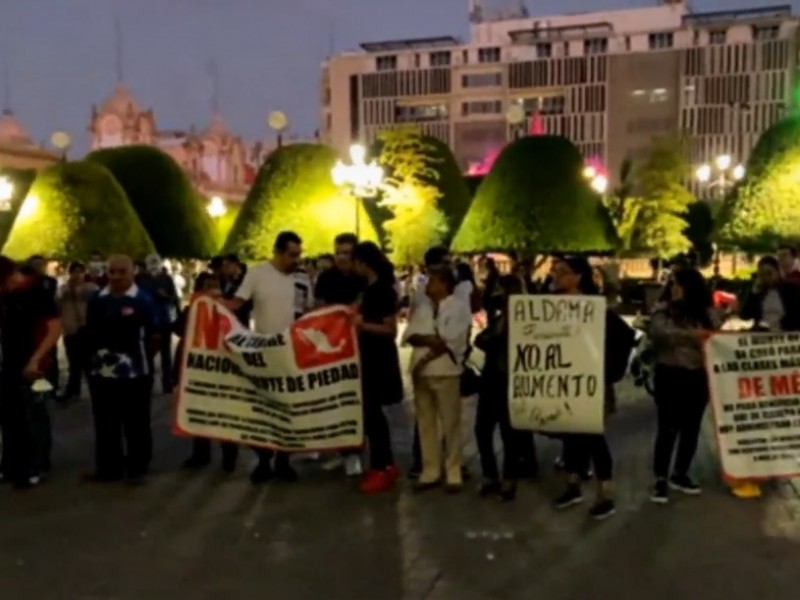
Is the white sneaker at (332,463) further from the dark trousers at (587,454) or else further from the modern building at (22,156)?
the modern building at (22,156)

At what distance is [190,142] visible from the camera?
96250 millimetres

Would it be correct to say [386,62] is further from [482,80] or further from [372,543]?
[372,543]

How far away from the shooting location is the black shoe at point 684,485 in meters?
7.56

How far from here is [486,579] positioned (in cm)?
567

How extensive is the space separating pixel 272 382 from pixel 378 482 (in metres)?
1.07

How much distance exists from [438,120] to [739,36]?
28069mm

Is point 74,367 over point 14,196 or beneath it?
beneath

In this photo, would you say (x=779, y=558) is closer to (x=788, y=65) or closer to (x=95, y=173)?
(x=95, y=173)

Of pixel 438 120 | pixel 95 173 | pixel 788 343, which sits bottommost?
pixel 788 343

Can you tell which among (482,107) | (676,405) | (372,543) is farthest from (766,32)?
(372,543)

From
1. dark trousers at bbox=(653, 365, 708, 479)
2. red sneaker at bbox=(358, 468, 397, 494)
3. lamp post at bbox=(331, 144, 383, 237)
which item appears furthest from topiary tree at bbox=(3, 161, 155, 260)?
dark trousers at bbox=(653, 365, 708, 479)

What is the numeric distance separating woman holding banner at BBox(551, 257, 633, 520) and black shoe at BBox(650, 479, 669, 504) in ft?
1.29

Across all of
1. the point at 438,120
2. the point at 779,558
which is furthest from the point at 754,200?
the point at 438,120

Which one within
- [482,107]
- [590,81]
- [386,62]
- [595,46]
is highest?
[595,46]
